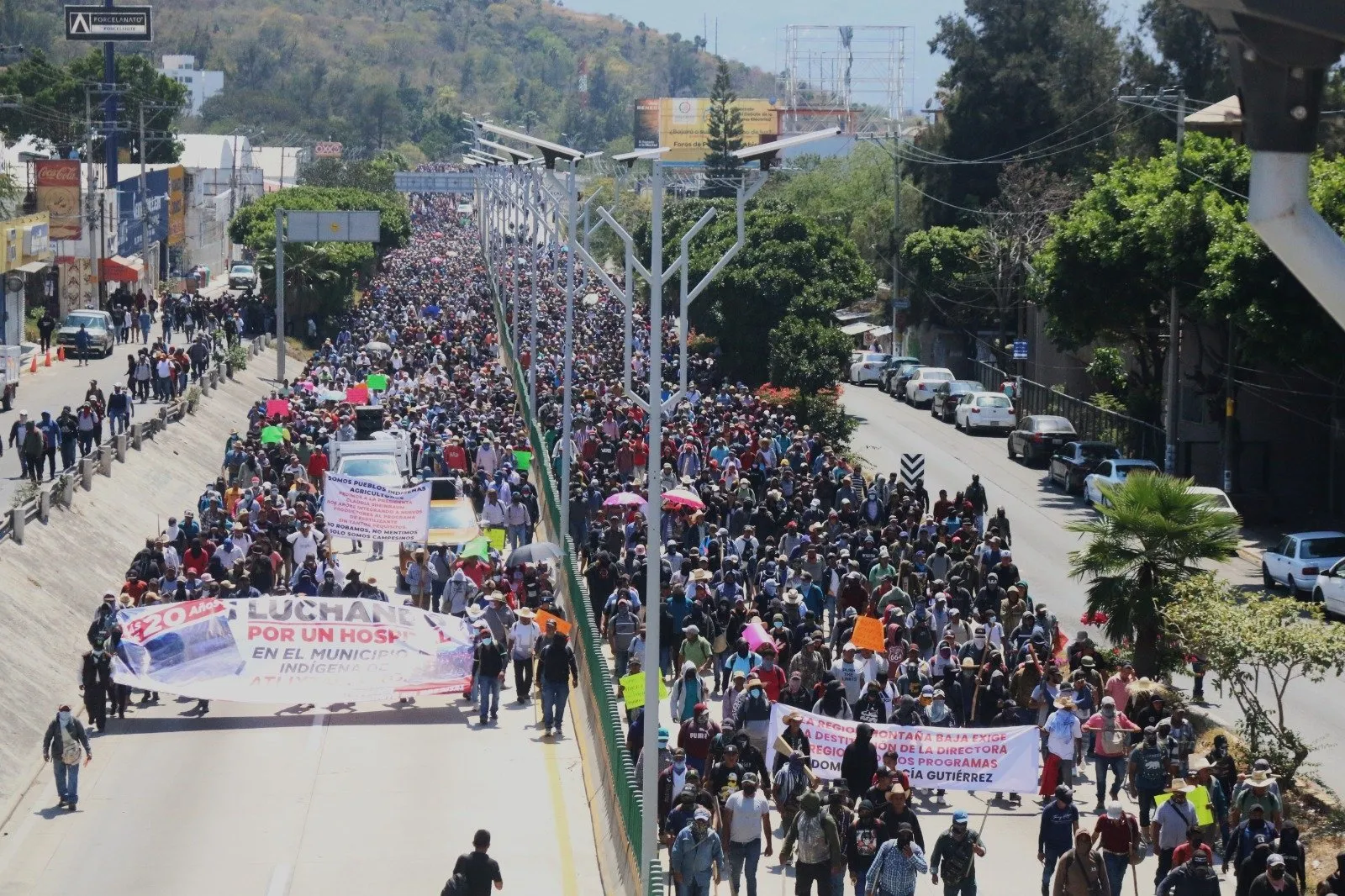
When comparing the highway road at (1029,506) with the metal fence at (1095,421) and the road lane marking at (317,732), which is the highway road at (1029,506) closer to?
the metal fence at (1095,421)

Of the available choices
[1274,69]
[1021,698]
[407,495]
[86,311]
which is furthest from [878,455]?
[1274,69]

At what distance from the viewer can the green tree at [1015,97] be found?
7556 centimetres

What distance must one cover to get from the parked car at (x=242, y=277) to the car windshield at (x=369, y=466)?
185ft

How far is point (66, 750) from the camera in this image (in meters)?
19.6

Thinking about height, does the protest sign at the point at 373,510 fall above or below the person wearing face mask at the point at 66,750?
above

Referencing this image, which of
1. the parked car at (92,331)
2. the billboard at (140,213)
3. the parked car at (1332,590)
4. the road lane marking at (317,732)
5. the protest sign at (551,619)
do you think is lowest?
the road lane marking at (317,732)

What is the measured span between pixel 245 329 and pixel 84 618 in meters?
45.0

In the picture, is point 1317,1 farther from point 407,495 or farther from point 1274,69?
point 407,495

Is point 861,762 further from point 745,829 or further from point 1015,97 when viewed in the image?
point 1015,97

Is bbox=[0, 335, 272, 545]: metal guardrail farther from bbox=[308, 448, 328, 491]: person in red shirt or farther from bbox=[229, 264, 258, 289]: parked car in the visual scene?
bbox=[229, 264, 258, 289]: parked car

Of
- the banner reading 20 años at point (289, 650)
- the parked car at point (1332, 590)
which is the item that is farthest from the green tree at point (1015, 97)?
the banner reading 20 años at point (289, 650)

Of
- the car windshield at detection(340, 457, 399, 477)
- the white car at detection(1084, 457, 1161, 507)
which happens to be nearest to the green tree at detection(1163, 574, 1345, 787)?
the car windshield at detection(340, 457, 399, 477)

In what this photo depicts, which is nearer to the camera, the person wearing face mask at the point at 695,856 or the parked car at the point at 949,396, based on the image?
the person wearing face mask at the point at 695,856

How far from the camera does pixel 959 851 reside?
15398 mm
